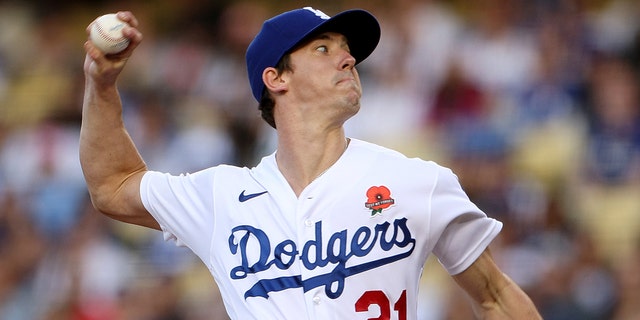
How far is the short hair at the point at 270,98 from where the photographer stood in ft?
13.0

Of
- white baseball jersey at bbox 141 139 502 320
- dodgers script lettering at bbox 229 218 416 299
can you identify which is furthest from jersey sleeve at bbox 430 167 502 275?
dodgers script lettering at bbox 229 218 416 299

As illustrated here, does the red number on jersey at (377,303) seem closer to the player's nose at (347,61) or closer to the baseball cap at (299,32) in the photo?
the player's nose at (347,61)

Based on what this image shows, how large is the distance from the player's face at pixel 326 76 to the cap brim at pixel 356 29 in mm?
36

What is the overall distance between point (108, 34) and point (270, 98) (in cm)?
70

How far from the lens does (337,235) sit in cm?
360

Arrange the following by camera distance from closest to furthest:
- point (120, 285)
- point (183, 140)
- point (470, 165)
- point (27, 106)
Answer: point (470, 165) → point (120, 285) → point (183, 140) → point (27, 106)

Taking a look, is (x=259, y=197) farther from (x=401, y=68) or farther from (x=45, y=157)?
(x=45, y=157)

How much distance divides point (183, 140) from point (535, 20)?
2.84 m

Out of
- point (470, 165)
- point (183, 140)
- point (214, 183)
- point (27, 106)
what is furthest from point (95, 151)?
point (27, 106)

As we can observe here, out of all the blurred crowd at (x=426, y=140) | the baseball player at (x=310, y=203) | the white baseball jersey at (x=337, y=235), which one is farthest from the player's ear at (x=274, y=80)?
the blurred crowd at (x=426, y=140)

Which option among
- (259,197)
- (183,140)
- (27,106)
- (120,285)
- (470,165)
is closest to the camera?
(259,197)

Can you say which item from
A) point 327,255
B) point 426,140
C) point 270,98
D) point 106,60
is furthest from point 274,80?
point 426,140

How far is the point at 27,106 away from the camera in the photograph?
9.43 metres

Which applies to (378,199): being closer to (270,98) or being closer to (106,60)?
(270,98)
